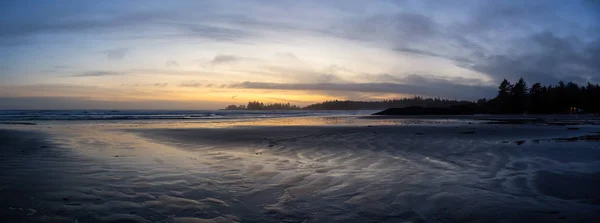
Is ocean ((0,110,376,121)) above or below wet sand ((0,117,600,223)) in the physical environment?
above

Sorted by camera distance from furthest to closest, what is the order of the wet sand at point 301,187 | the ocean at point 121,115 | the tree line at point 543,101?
the tree line at point 543,101 → the ocean at point 121,115 → the wet sand at point 301,187

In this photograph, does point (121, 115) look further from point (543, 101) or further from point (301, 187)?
point (543, 101)

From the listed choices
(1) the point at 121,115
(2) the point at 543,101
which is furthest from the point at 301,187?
(2) the point at 543,101

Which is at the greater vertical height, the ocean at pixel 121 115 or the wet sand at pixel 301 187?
the ocean at pixel 121 115

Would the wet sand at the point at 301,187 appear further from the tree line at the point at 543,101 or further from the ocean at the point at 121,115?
the tree line at the point at 543,101

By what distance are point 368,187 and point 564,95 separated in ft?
324

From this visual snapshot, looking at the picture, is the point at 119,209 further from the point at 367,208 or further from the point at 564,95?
the point at 564,95

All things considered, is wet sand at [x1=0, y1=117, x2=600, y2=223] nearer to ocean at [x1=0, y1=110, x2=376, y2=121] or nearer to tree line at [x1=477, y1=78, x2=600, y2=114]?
ocean at [x1=0, y1=110, x2=376, y2=121]

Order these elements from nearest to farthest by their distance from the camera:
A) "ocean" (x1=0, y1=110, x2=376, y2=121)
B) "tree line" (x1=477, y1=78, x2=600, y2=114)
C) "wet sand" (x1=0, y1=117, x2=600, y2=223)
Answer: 1. "wet sand" (x1=0, y1=117, x2=600, y2=223)
2. "ocean" (x1=0, y1=110, x2=376, y2=121)
3. "tree line" (x1=477, y1=78, x2=600, y2=114)

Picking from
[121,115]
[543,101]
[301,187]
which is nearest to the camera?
[301,187]

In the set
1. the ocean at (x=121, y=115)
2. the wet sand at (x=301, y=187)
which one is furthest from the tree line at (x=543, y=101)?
the wet sand at (x=301, y=187)

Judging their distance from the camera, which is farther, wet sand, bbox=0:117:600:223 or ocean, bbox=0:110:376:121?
ocean, bbox=0:110:376:121

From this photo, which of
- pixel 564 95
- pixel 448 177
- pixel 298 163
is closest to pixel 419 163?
pixel 448 177

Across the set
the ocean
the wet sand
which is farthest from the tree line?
the wet sand
